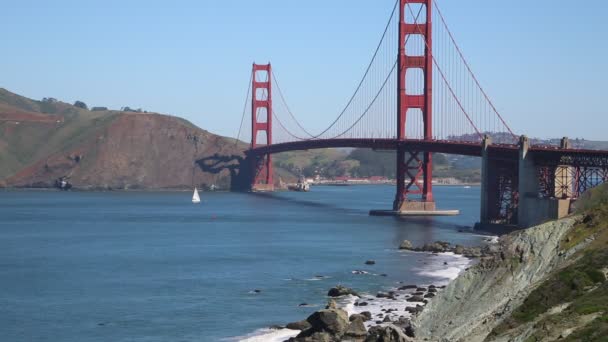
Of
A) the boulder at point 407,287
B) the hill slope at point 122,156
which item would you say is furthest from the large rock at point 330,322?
the hill slope at point 122,156

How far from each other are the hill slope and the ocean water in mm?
60381

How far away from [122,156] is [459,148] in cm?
8422

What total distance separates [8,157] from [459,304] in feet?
464

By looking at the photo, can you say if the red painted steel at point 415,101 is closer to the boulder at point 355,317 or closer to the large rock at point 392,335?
the boulder at point 355,317

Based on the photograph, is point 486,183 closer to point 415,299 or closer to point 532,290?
point 415,299

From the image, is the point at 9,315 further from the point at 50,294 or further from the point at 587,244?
the point at 587,244

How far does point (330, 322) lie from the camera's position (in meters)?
27.8

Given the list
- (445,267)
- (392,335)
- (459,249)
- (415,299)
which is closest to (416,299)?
(415,299)

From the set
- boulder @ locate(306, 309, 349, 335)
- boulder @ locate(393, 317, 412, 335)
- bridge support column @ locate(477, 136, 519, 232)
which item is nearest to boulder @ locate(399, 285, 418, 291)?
boulder @ locate(393, 317, 412, 335)

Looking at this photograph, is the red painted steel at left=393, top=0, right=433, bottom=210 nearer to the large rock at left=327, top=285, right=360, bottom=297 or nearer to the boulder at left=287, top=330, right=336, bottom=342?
the large rock at left=327, top=285, right=360, bottom=297

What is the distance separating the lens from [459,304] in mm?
21312

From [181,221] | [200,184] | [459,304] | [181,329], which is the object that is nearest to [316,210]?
[181,221]

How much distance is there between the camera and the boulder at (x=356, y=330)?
88.9 ft

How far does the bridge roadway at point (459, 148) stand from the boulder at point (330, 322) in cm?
2829
